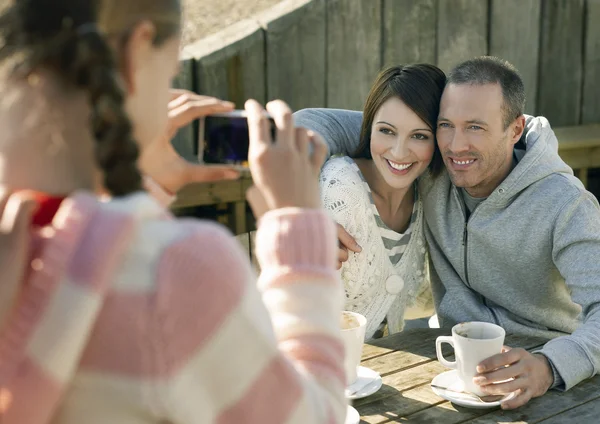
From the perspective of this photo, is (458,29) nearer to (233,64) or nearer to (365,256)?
(233,64)

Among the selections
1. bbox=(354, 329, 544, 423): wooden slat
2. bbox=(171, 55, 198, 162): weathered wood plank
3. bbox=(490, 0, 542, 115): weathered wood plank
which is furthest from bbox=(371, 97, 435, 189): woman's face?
bbox=(490, 0, 542, 115): weathered wood plank

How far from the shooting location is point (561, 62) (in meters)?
4.47

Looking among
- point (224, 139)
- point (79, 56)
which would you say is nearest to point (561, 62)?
point (224, 139)

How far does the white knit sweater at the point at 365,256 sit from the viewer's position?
2.52 metres

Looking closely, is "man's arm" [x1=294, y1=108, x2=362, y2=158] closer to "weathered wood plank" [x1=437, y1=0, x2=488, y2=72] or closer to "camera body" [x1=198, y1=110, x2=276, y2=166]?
"camera body" [x1=198, y1=110, x2=276, y2=166]

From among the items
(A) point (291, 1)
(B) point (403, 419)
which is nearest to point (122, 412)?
(B) point (403, 419)

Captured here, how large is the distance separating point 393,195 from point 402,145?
→ 0.20 meters

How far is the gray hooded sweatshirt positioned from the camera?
7.23ft

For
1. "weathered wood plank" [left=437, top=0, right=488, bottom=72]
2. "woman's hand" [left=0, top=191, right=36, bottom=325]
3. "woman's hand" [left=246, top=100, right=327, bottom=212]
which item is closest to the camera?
"woman's hand" [left=0, top=191, right=36, bottom=325]

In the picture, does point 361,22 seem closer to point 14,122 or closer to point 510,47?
point 510,47

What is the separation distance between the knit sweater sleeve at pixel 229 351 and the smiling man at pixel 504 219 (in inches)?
53.6

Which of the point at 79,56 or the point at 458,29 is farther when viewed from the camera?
the point at 458,29

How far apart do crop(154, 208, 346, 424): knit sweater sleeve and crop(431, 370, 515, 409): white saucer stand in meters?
0.79

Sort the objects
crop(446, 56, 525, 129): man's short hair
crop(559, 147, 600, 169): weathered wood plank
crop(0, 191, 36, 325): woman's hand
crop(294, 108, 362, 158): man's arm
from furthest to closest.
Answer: crop(559, 147, 600, 169): weathered wood plank → crop(294, 108, 362, 158): man's arm → crop(446, 56, 525, 129): man's short hair → crop(0, 191, 36, 325): woman's hand
